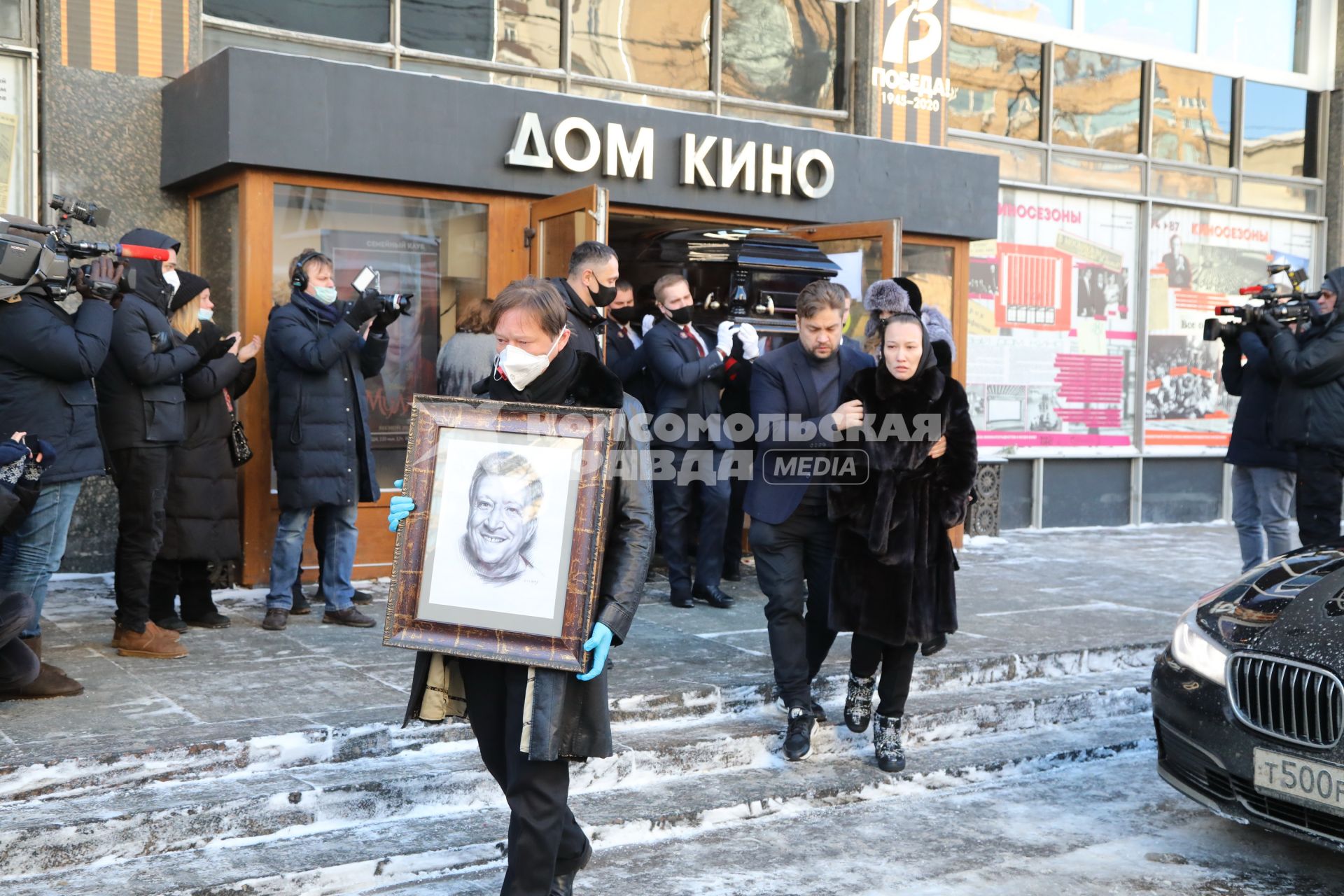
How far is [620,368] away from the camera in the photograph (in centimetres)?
855

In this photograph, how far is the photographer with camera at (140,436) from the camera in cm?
623

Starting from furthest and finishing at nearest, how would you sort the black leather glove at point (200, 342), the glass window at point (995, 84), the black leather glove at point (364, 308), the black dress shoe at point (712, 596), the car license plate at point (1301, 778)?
the glass window at point (995, 84)
the black dress shoe at point (712, 596)
the black leather glove at point (364, 308)
the black leather glove at point (200, 342)
the car license plate at point (1301, 778)

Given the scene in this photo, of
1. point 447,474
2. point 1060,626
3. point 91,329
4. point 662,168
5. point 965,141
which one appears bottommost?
point 1060,626

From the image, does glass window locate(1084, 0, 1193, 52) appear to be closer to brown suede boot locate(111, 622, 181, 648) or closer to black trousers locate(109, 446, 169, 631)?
black trousers locate(109, 446, 169, 631)

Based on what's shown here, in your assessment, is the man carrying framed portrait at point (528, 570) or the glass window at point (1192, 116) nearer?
the man carrying framed portrait at point (528, 570)

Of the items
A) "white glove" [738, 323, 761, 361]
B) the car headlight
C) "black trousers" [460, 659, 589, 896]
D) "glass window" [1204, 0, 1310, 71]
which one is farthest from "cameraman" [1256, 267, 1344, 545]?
"glass window" [1204, 0, 1310, 71]

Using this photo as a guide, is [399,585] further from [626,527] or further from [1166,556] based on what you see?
[1166,556]

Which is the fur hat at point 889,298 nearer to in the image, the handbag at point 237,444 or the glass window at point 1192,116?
the handbag at point 237,444

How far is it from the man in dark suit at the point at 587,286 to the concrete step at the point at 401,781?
1935 millimetres

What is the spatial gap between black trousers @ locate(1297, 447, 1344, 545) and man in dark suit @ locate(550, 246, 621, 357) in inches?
182

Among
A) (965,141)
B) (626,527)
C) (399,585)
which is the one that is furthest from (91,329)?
(965,141)

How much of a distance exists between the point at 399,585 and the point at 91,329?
2.88 metres

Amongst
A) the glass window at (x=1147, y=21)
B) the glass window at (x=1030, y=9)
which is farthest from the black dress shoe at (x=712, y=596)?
the glass window at (x=1147, y=21)

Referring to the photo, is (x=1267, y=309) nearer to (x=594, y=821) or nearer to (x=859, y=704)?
(x=859, y=704)
